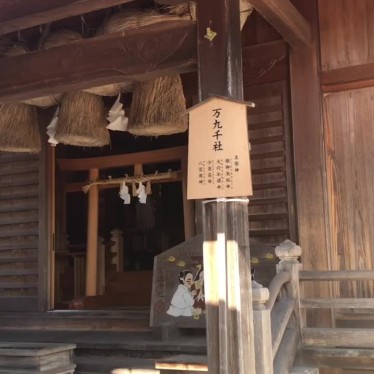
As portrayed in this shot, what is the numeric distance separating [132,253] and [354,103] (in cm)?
749

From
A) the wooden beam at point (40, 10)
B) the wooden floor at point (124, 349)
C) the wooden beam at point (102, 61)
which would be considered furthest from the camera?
the wooden floor at point (124, 349)

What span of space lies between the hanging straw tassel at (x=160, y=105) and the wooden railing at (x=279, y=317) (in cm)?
155

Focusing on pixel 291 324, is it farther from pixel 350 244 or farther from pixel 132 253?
pixel 132 253

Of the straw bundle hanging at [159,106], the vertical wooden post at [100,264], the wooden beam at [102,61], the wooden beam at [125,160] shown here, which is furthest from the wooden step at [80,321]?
the wooden beam at [102,61]

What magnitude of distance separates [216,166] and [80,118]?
7.90 ft

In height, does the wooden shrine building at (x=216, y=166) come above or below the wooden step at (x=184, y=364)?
above

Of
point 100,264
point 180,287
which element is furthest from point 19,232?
point 180,287

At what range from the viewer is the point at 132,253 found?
1205cm

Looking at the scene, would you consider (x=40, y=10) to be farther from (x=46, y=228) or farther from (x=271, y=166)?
(x=46, y=228)

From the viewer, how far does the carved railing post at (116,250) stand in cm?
983

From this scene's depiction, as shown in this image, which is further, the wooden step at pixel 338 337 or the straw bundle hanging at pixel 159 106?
the straw bundle hanging at pixel 159 106

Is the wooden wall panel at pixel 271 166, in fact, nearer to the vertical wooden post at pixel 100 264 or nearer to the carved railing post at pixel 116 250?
the vertical wooden post at pixel 100 264

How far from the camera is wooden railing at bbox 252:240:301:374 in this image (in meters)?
3.74

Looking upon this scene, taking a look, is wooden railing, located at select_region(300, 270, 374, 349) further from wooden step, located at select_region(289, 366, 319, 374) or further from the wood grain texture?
the wood grain texture
